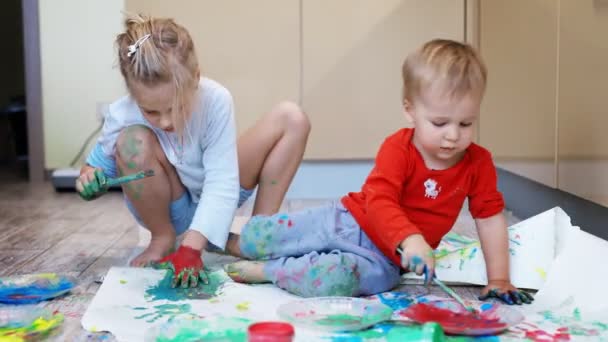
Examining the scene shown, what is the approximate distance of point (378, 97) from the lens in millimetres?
2447

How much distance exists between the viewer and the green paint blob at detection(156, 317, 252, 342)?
97 centimetres

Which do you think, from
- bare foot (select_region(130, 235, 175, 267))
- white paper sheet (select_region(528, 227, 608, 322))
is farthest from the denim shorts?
white paper sheet (select_region(528, 227, 608, 322))

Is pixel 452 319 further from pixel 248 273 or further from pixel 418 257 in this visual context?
pixel 248 273

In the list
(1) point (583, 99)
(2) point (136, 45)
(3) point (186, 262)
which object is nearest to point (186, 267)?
(3) point (186, 262)

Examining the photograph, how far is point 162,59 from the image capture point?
1.27 metres

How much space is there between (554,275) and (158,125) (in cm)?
67

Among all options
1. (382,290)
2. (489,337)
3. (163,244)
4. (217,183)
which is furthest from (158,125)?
(489,337)

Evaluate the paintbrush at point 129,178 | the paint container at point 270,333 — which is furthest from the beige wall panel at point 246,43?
the paint container at point 270,333

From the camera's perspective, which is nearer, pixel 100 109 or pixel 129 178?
pixel 129 178

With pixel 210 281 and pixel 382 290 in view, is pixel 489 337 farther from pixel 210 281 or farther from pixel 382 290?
pixel 210 281

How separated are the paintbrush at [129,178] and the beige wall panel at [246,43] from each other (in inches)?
41.8

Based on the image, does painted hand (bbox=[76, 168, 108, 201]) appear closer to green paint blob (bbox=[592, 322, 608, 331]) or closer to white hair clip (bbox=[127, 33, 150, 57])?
white hair clip (bbox=[127, 33, 150, 57])

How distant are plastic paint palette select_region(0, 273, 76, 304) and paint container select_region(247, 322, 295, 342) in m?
0.47

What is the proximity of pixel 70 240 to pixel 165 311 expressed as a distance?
697mm
